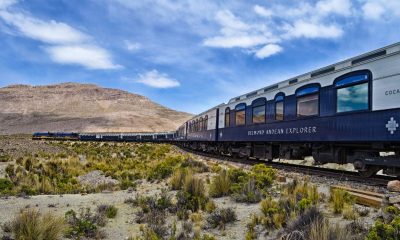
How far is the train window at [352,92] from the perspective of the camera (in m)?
11.0

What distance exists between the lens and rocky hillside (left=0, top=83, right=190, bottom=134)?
135250 millimetres

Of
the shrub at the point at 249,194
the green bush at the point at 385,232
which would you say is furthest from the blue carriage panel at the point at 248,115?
the green bush at the point at 385,232

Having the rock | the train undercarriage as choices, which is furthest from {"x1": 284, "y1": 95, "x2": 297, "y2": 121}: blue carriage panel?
the rock

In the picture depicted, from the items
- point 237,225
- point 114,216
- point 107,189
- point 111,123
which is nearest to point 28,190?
point 107,189

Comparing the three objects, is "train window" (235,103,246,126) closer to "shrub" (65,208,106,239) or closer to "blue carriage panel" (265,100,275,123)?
"blue carriage panel" (265,100,275,123)

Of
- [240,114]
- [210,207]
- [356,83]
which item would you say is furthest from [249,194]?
[240,114]

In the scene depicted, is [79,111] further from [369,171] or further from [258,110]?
[369,171]

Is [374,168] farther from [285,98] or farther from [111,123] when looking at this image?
[111,123]

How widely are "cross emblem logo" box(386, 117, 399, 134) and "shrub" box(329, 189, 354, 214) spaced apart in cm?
301

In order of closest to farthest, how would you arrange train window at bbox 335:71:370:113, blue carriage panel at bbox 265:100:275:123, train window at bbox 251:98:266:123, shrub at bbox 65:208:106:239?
1. shrub at bbox 65:208:106:239
2. train window at bbox 335:71:370:113
3. blue carriage panel at bbox 265:100:275:123
4. train window at bbox 251:98:266:123

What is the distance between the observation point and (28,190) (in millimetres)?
11914

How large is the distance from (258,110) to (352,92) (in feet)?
23.5

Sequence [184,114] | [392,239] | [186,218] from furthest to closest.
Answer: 1. [184,114]
2. [186,218]
3. [392,239]

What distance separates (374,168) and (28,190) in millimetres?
10742
